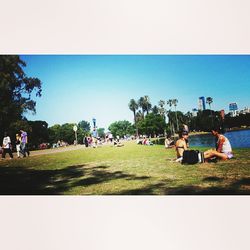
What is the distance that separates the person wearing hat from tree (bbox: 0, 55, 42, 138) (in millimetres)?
3100

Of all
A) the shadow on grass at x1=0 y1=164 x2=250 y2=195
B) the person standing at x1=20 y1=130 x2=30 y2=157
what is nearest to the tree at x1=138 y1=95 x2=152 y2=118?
the shadow on grass at x1=0 y1=164 x2=250 y2=195

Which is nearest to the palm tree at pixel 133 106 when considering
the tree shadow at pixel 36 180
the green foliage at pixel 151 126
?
the green foliage at pixel 151 126

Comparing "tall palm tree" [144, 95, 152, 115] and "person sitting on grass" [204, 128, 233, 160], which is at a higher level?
"tall palm tree" [144, 95, 152, 115]

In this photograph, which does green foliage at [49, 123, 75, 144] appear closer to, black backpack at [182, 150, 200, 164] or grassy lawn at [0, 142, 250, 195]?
grassy lawn at [0, 142, 250, 195]

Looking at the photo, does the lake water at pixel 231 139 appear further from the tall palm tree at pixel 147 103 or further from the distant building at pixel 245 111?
the tall palm tree at pixel 147 103

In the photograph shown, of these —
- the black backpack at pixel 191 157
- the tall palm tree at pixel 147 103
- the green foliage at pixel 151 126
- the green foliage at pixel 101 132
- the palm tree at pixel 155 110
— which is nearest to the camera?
the black backpack at pixel 191 157

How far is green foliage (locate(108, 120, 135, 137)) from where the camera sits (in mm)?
5988

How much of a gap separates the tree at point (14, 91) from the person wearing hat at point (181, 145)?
3.10m

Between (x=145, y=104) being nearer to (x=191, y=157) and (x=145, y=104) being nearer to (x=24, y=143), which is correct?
(x=191, y=157)

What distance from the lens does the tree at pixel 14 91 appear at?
5.65 metres

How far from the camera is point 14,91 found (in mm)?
5910
